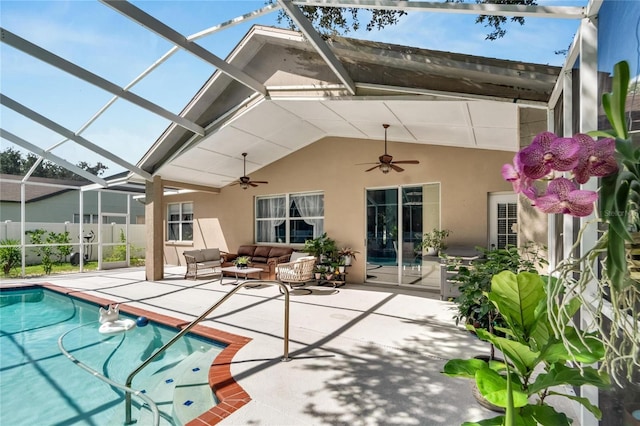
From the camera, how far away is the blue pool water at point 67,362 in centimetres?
346

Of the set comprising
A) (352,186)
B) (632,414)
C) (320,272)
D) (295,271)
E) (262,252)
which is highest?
(352,186)

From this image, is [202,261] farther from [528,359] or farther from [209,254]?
[528,359]

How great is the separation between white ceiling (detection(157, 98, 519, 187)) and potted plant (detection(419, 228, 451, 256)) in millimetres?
1951

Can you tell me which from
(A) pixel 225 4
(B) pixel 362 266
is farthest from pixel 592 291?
(B) pixel 362 266

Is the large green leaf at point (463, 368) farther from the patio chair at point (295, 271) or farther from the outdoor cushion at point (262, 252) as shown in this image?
the outdoor cushion at point (262, 252)

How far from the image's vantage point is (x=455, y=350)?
394cm

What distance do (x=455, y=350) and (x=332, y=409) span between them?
6.38 feet

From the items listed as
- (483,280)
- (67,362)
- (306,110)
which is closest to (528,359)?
(483,280)

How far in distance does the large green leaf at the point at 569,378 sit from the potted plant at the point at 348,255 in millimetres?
7118

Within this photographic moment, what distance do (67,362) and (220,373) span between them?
278cm

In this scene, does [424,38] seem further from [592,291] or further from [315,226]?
[315,226]

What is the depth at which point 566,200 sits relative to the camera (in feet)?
2.52

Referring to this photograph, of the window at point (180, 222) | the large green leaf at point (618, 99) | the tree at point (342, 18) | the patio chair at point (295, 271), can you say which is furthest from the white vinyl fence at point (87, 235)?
the large green leaf at point (618, 99)

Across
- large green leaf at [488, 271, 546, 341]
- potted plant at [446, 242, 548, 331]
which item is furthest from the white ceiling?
large green leaf at [488, 271, 546, 341]
